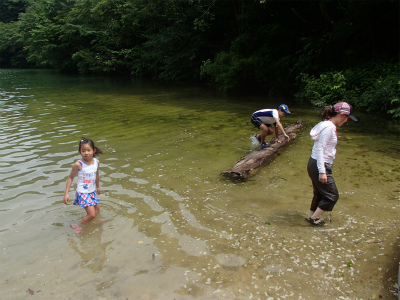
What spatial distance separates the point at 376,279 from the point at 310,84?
12.3m

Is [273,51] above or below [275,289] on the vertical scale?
above

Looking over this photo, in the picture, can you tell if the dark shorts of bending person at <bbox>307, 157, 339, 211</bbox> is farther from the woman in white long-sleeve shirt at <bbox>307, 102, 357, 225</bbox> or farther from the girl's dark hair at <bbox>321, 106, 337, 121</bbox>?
the girl's dark hair at <bbox>321, 106, 337, 121</bbox>

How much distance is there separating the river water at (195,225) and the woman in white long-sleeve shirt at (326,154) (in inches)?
15.6

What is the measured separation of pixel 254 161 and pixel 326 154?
2438 millimetres

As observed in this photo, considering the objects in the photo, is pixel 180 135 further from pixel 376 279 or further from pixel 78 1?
pixel 78 1

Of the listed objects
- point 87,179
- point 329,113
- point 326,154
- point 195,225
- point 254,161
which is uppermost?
point 329,113

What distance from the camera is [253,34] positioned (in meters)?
18.4

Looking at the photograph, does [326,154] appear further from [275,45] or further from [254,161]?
[275,45]

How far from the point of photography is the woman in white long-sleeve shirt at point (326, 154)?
4285 millimetres

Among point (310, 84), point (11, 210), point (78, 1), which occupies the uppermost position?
point (78, 1)

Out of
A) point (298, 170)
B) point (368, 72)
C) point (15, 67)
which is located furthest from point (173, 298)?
point (15, 67)

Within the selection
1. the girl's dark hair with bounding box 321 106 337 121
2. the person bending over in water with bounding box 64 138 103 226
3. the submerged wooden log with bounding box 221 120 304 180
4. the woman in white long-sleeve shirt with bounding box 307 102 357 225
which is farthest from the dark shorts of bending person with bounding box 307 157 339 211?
the person bending over in water with bounding box 64 138 103 226

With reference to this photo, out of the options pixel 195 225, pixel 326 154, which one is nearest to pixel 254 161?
pixel 326 154

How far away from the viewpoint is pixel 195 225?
182 inches
